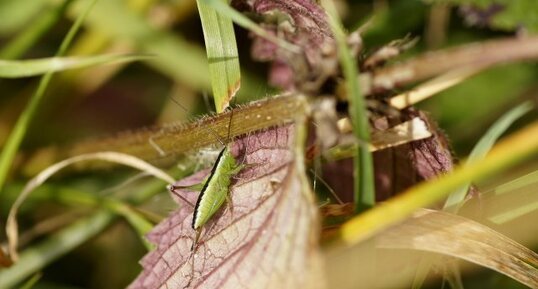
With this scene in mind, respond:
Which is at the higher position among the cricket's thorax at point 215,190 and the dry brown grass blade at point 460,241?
the cricket's thorax at point 215,190

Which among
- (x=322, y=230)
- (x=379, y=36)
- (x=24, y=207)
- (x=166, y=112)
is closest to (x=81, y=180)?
(x=24, y=207)

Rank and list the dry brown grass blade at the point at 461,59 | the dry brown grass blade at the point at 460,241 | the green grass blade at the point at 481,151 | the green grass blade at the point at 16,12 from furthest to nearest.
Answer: the green grass blade at the point at 16,12, the green grass blade at the point at 481,151, the dry brown grass blade at the point at 460,241, the dry brown grass blade at the point at 461,59

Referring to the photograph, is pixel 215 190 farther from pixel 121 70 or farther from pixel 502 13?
pixel 121 70

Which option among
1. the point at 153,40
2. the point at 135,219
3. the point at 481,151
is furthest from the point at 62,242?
the point at 481,151

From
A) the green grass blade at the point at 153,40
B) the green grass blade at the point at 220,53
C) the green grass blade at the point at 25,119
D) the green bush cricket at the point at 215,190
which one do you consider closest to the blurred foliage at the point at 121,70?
the green grass blade at the point at 153,40

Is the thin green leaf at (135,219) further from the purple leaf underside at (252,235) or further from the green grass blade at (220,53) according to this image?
the green grass blade at (220,53)
